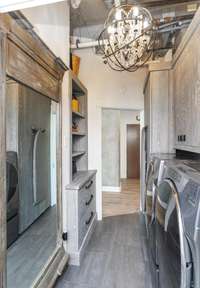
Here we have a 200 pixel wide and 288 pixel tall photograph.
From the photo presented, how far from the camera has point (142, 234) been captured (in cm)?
320

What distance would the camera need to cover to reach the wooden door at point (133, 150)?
24.9 ft

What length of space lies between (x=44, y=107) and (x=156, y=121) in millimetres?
1393

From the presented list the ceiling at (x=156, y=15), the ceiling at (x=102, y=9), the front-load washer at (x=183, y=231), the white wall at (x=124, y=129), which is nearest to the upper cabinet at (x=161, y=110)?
the ceiling at (x=156, y=15)

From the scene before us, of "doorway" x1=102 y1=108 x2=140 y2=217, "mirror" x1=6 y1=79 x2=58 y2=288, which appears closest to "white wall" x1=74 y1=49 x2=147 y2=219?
"doorway" x1=102 y1=108 x2=140 y2=217

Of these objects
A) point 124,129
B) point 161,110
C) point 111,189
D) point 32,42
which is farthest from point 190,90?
point 124,129

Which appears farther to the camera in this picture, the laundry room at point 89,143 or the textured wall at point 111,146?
the textured wall at point 111,146

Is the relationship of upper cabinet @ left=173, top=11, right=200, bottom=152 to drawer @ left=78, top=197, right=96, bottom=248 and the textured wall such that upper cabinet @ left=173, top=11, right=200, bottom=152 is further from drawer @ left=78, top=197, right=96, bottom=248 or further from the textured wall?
the textured wall

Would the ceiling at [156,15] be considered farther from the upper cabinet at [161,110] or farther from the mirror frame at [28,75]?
the mirror frame at [28,75]

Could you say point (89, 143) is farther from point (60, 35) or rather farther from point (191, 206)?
point (191, 206)

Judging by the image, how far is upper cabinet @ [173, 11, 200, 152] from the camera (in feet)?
4.99

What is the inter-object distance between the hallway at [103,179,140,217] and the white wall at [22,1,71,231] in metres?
1.96

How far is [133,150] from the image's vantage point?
7.64m

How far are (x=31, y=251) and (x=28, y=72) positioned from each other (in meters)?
1.48

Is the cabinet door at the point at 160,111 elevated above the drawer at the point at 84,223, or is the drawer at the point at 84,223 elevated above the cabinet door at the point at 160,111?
the cabinet door at the point at 160,111
